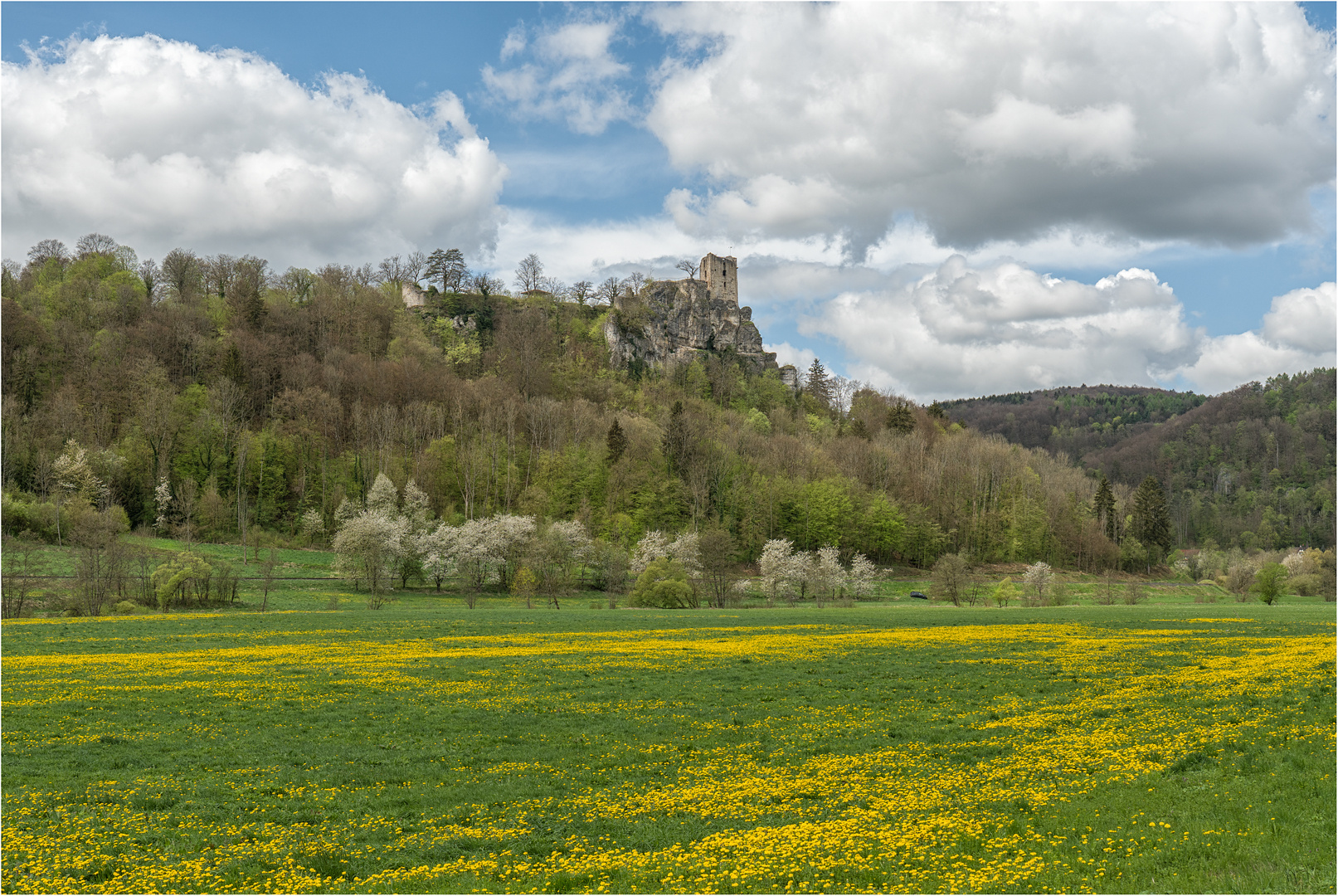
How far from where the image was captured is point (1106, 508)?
126 m

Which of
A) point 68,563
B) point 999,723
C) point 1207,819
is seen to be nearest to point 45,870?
point 1207,819

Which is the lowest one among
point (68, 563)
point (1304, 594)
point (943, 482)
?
point (1304, 594)

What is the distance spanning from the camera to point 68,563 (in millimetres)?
64125

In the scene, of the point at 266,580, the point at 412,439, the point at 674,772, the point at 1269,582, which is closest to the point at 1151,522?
the point at 1269,582

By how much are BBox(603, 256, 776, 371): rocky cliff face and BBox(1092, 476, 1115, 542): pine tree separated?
77266mm

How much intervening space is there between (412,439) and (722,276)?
105 m

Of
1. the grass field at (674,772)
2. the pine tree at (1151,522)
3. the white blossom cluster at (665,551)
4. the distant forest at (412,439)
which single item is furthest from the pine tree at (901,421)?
the grass field at (674,772)

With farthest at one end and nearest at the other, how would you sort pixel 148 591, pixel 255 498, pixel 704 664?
pixel 255 498, pixel 148 591, pixel 704 664

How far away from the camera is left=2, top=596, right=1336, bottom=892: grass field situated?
34.9 ft

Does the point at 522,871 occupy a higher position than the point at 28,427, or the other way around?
the point at 28,427

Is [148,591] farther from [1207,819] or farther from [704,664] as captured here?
[1207,819]

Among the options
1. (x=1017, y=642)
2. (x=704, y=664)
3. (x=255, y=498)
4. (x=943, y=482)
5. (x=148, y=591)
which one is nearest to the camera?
(x=704, y=664)

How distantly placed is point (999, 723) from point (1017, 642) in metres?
18.6

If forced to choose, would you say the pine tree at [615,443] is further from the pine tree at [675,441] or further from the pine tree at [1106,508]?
the pine tree at [1106,508]
